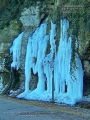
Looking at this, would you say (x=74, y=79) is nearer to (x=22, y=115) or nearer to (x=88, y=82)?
(x=88, y=82)

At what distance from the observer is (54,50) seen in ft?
82.5

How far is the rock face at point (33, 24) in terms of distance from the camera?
2277cm

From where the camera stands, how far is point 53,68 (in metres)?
24.6

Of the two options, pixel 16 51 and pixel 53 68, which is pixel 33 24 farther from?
pixel 53 68

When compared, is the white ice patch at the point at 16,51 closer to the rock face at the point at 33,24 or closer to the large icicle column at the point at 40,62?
the rock face at the point at 33,24

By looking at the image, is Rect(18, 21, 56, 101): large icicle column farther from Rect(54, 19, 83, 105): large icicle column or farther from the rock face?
Rect(54, 19, 83, 105): large icicle column

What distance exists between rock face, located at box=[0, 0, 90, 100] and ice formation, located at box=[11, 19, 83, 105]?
555 millimetres

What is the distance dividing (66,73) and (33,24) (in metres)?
6.88

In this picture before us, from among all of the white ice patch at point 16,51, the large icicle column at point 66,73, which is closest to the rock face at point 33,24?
the white ice patch at point 16,51

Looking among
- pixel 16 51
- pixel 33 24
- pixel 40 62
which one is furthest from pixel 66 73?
pixel 33 24

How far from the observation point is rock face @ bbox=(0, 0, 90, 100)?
74.7ft

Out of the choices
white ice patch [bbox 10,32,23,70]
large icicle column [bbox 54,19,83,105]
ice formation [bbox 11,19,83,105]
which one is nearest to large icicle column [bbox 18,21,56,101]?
ice formation [bbox 11,19,83,105]

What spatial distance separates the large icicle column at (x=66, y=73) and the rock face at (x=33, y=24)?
0.51m

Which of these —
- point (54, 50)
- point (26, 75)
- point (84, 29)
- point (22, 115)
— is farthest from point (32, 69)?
point (22, 115)
